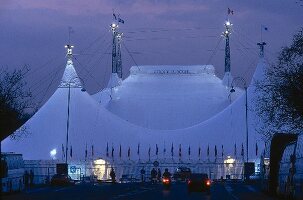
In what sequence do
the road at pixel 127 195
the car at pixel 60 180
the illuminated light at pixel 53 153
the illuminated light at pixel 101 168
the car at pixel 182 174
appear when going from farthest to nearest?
the illuminated light at pixel 101 168, the illuminated light at pixel 53 153, the car at pixel 182 174, the car at pixel 60 180, the road at pixel 127 195

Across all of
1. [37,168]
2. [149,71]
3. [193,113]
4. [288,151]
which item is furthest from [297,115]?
[149,71]

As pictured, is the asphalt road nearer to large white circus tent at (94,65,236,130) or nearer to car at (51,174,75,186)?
car at (51,174,75,186)

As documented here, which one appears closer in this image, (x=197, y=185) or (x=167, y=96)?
(x=197, y=185)

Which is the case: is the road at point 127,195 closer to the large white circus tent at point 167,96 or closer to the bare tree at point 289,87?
the bare tree at point 289,87

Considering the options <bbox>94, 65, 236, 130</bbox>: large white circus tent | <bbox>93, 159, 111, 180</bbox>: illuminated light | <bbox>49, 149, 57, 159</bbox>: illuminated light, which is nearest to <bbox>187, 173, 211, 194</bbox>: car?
<bbox>93, 159, 111, 180</bbox>: illuminated light

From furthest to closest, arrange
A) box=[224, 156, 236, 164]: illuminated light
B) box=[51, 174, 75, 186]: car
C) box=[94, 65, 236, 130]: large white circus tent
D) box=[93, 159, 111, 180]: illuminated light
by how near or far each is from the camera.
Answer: box=[94, 65, 236, 130]: large white circus tent
box=[224, 156, 236, 164]: illuminated light
box=[93, 159, 111, 180]: illuminated light
box=[51, 174, 75, 186]: car

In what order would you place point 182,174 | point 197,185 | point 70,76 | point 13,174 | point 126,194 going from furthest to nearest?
1. point 70,76
2. point 182,174
3. point 197,185
4. point 13,174
5. point 126,194

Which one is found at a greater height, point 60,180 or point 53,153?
point 53,153

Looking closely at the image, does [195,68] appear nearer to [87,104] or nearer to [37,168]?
[87,104]

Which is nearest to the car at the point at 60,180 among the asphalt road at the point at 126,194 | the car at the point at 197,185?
the asphalt road at the point at 126,194

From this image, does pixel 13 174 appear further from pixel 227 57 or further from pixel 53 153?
pixel 227 57

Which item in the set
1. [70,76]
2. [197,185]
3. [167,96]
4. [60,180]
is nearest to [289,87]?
[197,185]

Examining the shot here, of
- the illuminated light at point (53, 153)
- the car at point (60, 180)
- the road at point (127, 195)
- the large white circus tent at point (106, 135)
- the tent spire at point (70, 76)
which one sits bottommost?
the road at point (127, 195)

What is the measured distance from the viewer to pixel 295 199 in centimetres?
3656
